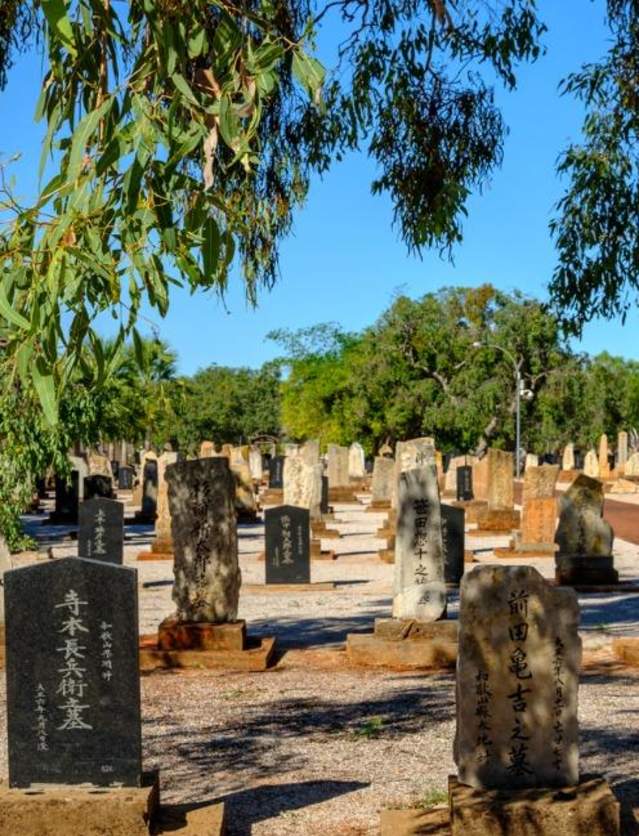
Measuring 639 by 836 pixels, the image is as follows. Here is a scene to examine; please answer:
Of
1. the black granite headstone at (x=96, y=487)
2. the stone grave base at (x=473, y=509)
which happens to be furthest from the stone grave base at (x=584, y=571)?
the black granite headstone at (x=96, y=487)

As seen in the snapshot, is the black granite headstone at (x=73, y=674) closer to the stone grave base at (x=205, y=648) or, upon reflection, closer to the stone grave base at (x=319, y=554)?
the stone grave base at (x=205, y=648)

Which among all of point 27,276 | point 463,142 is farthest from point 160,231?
point 463,142

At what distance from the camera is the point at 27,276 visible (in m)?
5.23

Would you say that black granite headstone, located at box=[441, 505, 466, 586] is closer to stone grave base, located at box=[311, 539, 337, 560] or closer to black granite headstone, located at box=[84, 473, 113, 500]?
stone grave base, located at box=[311, 539, 337, 560]

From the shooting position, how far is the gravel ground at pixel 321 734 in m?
7.40

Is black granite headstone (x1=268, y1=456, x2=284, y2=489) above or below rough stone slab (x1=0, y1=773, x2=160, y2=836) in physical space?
above

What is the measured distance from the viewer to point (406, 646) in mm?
12078

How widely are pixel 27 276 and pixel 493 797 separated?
3.12 metres

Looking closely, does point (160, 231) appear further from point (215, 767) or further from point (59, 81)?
point (215, 767)

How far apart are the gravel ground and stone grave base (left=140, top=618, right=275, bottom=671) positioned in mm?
Result: 271

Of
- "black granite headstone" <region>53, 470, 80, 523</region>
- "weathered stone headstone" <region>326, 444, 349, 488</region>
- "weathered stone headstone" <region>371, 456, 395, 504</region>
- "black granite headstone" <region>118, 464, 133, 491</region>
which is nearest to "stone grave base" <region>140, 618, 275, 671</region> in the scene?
"black granite headstone" <region>53, 470, 80, 523</region>

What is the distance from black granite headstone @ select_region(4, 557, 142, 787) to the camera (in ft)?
20.2

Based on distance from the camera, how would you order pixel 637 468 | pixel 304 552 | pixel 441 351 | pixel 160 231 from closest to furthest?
pixel 160 231 → pixel 304 552 → pixel 637 468 → pixel 441 351

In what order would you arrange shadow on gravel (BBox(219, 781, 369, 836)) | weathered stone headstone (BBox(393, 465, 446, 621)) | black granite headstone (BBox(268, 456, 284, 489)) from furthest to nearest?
black granite headstone (BBox(268, 456, 284, 489))
weathered stone headstone (BBox(393, 465, 446, 621))
shadow on gravel (BBox(219, 781, 369, 836))
